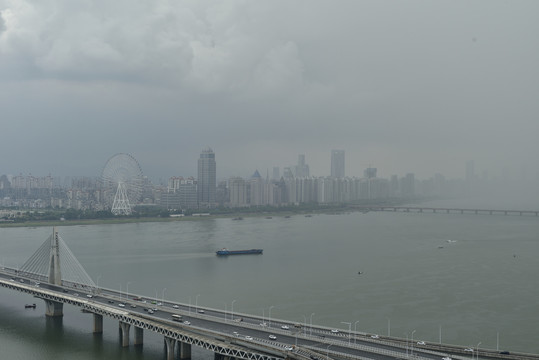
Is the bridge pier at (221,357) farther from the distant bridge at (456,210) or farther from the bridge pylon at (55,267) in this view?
the distant bridge at (456,210)

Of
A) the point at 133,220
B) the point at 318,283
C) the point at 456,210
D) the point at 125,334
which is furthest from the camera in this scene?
the point at 456,210

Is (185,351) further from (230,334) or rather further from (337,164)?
(337,164)

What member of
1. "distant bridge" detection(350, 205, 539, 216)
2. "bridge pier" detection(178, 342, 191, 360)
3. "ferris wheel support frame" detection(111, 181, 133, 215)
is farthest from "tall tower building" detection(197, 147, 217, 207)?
"bridge pier" detection(178, 342, 191, 360)

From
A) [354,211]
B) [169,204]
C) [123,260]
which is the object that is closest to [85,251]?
[123,260]

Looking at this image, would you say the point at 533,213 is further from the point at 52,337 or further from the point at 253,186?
the point at 52,337

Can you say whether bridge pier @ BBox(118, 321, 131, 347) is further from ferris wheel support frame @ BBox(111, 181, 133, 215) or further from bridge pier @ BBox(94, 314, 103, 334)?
ferris wheel support frame @ BBox(111, 181, 133, 215)

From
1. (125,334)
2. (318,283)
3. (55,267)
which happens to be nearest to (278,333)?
(125,334)

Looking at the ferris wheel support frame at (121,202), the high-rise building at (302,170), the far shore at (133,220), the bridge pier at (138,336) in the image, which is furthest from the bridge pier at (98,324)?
the high-rise building at (302,170)
